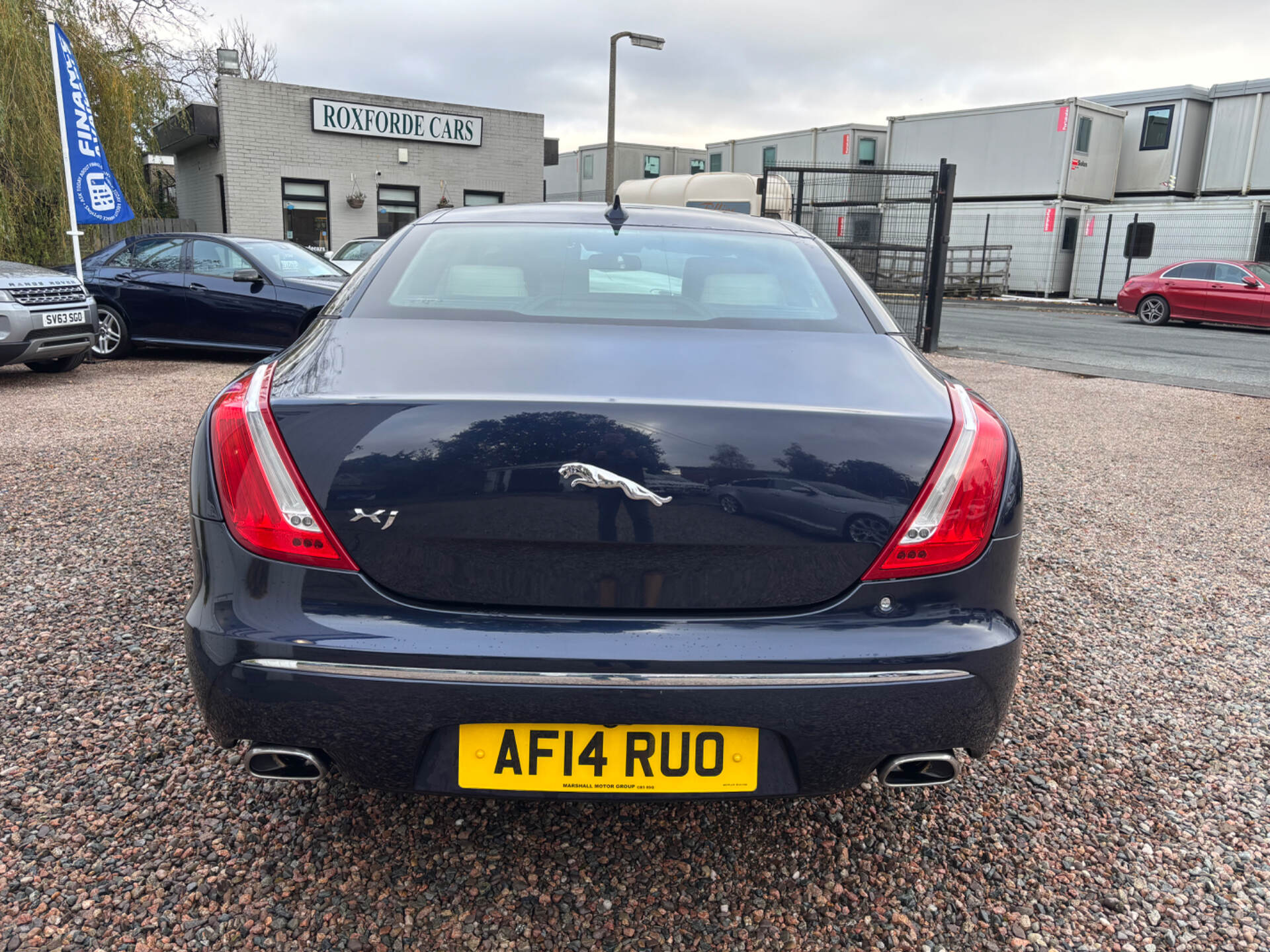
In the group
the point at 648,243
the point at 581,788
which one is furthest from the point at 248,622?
the point at 648,243

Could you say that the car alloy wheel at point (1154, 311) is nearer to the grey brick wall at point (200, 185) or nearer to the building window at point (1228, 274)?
the building window at point (1228, 274)

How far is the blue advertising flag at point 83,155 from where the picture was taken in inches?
392

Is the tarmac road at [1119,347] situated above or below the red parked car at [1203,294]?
below

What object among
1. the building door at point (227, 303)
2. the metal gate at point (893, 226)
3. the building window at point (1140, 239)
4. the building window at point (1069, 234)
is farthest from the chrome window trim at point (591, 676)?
the building window at point (1069, 234)

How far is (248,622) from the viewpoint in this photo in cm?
166

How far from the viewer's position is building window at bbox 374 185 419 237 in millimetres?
20125

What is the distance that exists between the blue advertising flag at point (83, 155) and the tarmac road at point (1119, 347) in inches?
405

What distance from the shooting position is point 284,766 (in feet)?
5.67

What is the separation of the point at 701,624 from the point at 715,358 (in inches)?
22.0

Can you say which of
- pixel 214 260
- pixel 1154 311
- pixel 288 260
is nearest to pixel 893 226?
pixel 288 260

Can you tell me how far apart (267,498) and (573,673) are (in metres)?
0.63

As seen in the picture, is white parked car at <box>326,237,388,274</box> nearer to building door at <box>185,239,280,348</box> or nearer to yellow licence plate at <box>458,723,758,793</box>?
building door at <box>185,239,280,348</box>

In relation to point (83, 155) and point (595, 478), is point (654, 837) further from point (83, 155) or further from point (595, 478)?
point (83, 155)

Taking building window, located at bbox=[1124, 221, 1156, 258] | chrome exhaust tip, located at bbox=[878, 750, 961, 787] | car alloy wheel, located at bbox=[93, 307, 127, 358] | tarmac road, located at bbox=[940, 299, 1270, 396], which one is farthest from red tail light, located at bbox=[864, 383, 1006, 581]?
building window, located at bbox=[1124, 221, 1156, 258]
